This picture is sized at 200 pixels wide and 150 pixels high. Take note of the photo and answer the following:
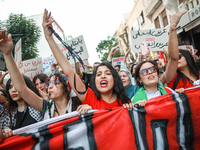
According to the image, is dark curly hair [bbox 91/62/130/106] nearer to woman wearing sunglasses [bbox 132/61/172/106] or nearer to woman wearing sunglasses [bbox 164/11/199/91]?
woman wearing sunglasses [bbox 132/61/172/106]

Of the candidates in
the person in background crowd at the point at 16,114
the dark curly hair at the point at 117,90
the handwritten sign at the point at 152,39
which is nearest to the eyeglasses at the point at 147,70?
the dark curly hair at the point at 117,90

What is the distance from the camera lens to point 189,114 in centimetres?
186

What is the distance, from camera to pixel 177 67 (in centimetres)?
249

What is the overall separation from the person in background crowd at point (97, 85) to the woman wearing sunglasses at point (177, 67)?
0.83m

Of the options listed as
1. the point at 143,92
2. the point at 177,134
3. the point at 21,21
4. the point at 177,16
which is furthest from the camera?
the point at 21,21

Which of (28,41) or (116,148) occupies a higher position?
(28,41)

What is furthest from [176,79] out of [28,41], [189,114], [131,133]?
[28,41]

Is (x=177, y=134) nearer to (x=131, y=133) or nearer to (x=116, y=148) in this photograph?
(x=131, y=133)

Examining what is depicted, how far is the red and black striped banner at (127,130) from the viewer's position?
4.93 ft

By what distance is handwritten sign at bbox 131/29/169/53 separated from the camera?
472 centimetres

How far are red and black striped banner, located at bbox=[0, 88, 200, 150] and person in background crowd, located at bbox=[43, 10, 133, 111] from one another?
12.6 inches

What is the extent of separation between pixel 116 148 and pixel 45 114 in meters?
0.88

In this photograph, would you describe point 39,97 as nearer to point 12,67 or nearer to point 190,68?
point 12,67

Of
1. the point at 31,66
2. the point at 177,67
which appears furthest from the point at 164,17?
the point at 177,67
